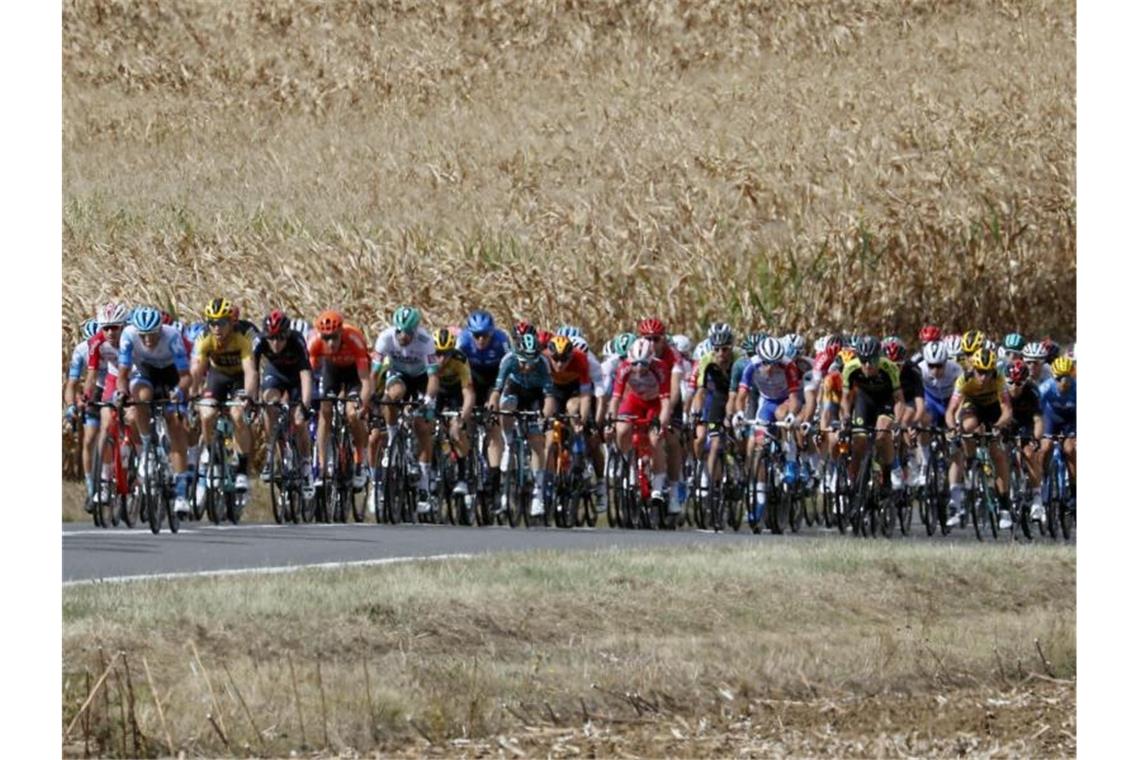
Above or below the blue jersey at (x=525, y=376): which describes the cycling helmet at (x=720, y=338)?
above

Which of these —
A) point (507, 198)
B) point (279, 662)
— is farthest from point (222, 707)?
point (507, 198)

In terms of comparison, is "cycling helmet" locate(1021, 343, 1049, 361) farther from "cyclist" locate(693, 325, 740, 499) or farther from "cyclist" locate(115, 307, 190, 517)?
"cyclist" locate(115, 307, 190, 517)

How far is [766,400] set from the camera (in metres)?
23.5

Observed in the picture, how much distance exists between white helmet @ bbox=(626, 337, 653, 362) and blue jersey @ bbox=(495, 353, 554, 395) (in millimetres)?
907

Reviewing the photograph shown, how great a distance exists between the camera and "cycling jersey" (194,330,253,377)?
2092 centimetres

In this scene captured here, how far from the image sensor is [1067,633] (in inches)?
679

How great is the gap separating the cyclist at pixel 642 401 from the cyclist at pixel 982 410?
276 centimetres

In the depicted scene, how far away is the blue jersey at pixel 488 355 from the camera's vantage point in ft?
75.4

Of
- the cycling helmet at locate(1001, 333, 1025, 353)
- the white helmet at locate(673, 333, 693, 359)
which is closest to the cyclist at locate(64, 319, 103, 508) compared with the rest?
the white helmet at locate(673, 333, 693, 359)

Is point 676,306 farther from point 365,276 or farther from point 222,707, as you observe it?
point 222,707

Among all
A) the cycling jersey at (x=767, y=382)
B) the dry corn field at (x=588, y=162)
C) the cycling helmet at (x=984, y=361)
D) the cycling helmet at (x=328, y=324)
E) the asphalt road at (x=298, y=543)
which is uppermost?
the dry corn field at (x=588, y=162)

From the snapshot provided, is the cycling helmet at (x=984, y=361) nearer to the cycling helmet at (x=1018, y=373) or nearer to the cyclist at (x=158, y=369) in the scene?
the cycling helmet at (x=1018, y=373)

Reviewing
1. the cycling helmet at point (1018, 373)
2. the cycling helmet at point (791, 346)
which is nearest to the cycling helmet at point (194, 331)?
the cycling helmet at point (791, 346)

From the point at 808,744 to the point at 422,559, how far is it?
564 centimetres
